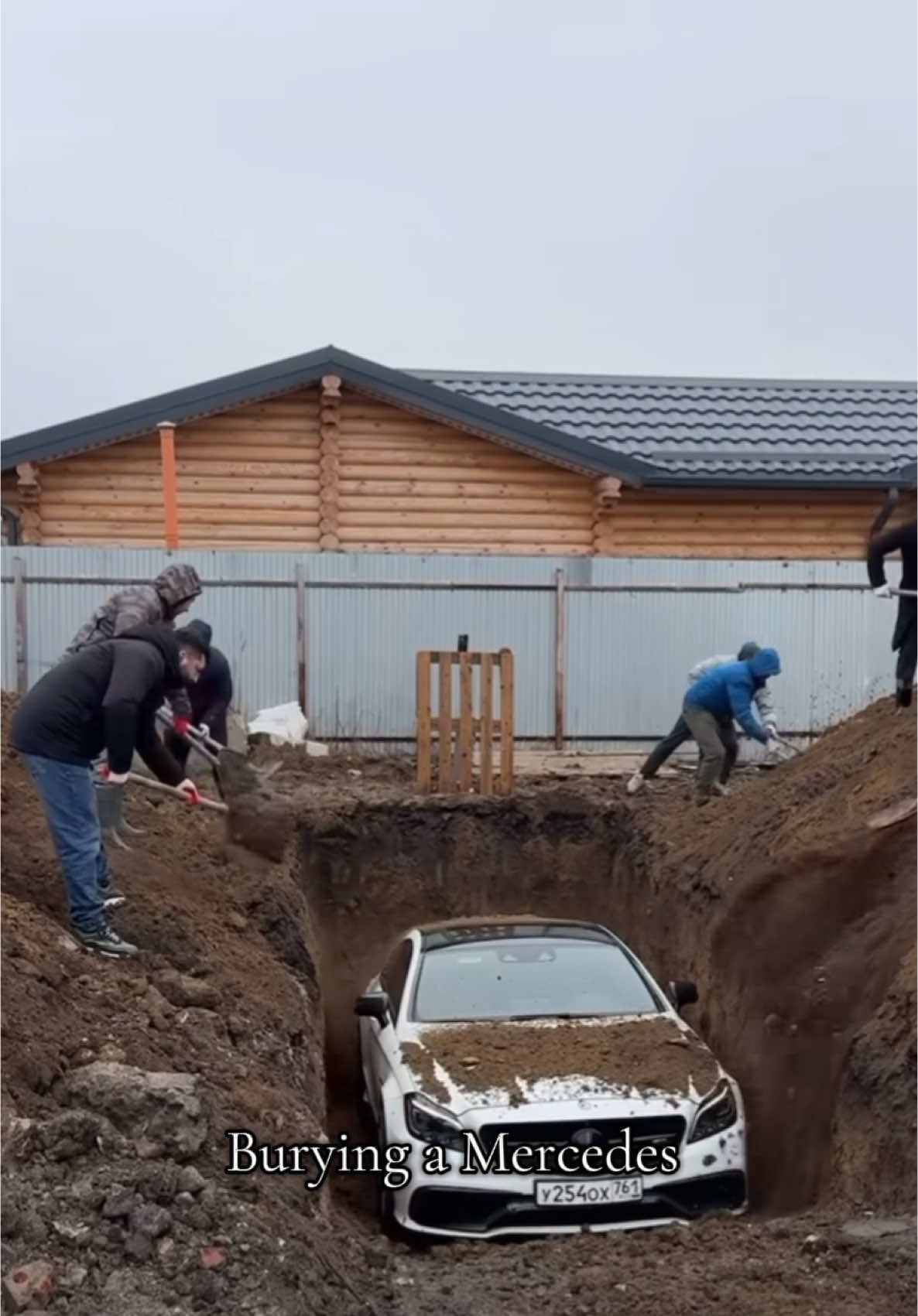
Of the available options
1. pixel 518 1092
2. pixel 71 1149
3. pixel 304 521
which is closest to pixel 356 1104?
pixel 518 1092

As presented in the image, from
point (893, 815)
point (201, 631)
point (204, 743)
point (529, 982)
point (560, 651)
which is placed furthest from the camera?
A: point (560, 651)

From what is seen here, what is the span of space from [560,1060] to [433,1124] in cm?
75

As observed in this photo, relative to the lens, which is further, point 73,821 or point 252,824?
point 252,824

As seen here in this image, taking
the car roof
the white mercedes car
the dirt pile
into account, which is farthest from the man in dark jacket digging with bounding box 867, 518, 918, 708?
the dirt pile

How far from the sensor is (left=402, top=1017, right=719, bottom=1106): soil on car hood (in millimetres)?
6480

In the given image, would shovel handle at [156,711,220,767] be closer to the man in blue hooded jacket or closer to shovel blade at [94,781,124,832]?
shovel blade at [94,781,124,832]

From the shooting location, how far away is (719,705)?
12.2 metres

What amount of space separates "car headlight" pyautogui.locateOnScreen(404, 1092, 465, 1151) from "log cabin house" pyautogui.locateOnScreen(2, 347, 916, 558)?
10.1 metres

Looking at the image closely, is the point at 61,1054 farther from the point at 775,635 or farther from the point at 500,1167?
the point at 775,635

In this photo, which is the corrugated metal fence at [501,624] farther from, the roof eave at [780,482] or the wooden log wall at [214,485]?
the roof eave at [780,482]

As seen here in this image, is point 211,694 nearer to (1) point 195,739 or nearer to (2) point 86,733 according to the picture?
(1) point 195,739

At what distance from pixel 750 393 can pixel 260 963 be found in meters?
14.3

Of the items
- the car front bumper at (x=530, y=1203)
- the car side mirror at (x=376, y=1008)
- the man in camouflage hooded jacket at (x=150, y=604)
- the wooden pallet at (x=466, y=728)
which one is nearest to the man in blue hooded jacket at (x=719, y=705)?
the wooden pallet at (x=466, y=728)

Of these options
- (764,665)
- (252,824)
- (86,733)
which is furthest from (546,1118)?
(764,665)
